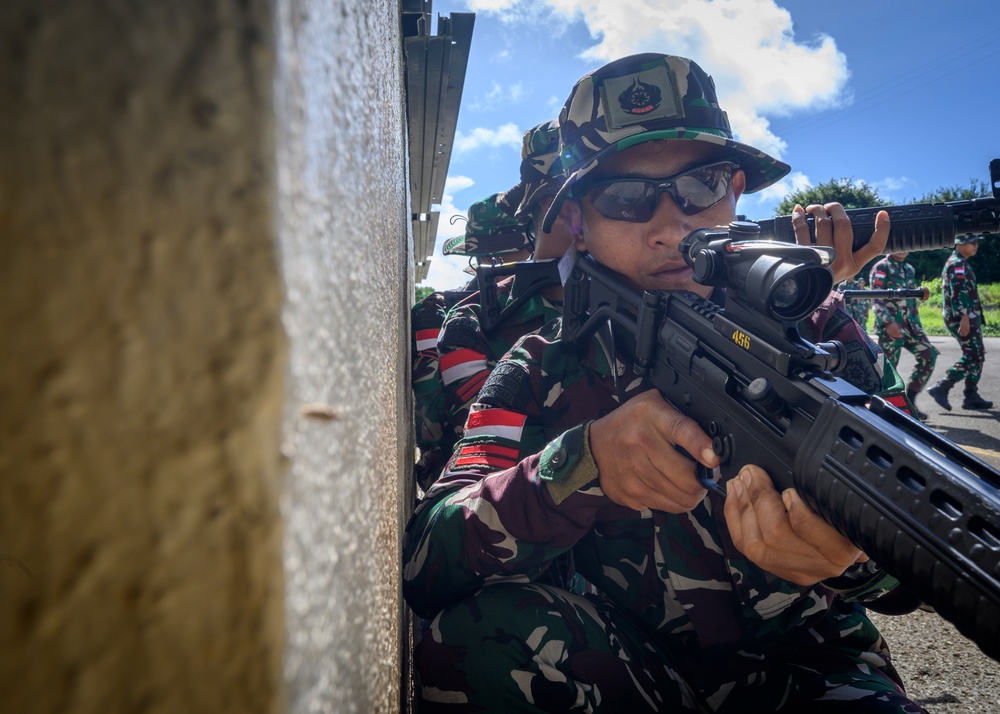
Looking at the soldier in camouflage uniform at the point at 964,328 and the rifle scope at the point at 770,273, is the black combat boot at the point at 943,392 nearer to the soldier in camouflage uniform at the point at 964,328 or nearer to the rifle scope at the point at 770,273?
the soldier in camouflage uniform at the point at 964,328

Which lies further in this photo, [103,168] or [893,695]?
[893,695]

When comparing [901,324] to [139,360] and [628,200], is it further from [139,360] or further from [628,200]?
[139,360]

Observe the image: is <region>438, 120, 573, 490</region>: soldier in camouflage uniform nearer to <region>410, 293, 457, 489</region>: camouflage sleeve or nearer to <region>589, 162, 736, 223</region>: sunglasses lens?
<region>410, 293, 457, 489</region>: camouflage sleeve

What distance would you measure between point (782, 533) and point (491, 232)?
3.10m

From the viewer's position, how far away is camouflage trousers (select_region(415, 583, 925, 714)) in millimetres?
1140

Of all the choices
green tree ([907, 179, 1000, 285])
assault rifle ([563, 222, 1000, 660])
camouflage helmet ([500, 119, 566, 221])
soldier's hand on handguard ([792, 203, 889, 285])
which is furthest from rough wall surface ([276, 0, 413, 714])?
green tree ([907, 179, 1000, 285])

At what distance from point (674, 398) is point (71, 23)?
4.00 feet

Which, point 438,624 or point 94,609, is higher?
point 94,609

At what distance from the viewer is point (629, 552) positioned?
144 centimetres

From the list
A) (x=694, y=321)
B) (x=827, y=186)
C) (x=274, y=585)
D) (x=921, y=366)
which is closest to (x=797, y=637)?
(x=694, y=321)

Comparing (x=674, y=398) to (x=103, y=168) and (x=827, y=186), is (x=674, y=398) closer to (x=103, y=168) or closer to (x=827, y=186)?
(x=103, y=168)

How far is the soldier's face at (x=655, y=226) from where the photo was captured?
5.36 ft

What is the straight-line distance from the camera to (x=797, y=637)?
53.2 inches

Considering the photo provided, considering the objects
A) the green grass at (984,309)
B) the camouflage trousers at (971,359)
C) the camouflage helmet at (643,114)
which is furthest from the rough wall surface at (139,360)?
the green grass at (984,309)
